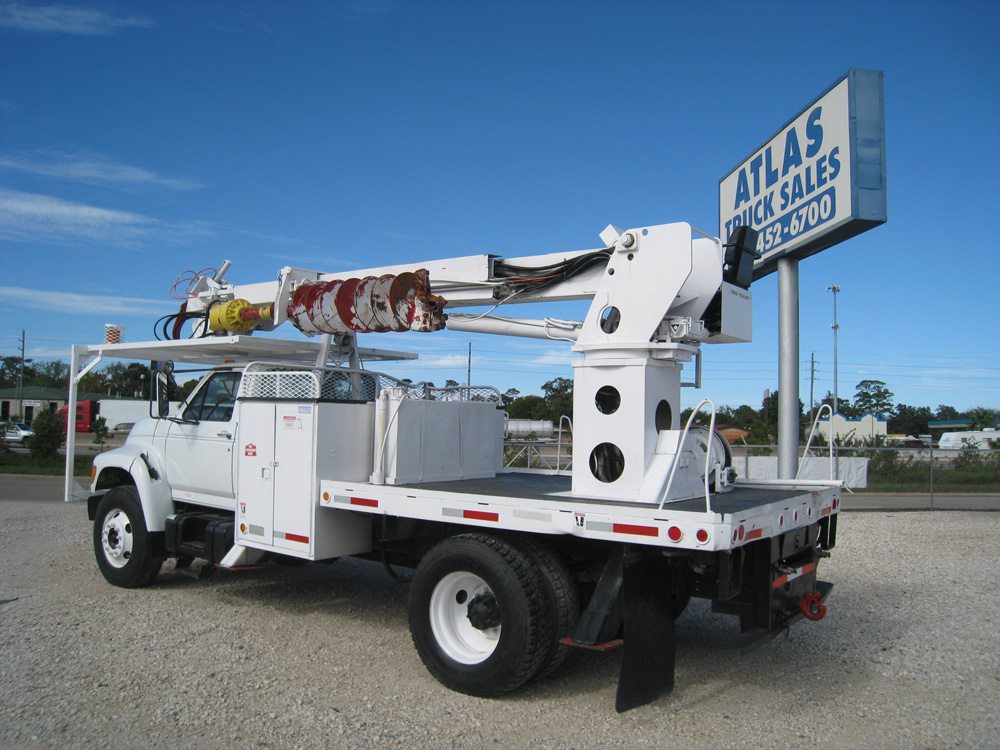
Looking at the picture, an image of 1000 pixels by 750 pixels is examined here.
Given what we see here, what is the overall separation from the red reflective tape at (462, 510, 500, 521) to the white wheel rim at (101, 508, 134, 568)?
444 centimetres

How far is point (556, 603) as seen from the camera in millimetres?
4750

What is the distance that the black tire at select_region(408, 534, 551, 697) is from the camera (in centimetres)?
467

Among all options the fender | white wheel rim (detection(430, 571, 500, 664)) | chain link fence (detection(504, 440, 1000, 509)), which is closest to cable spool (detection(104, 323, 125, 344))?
the fender

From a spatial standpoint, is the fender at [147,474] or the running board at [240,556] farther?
the fender at [147,474]

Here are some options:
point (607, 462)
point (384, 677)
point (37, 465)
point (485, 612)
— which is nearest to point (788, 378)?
point (607, 462)

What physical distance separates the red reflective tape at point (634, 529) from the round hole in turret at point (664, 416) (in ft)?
3.19

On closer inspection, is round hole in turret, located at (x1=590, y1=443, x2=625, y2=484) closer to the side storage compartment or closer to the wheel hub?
the wheel hub

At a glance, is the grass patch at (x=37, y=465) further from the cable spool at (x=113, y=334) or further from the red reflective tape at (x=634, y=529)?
the red reflective tape at (x=634, y=529)

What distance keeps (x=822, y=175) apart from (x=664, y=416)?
19.2 feet

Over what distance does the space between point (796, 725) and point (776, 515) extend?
1.24 m

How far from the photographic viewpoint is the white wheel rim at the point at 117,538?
7754 mm

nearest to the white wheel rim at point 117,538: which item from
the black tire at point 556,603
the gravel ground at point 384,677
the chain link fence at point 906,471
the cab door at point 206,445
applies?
the gravel ground at point 384,677

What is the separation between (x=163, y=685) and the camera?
16.3 feet

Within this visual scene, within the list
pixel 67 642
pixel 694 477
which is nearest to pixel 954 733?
pixel 694 477
